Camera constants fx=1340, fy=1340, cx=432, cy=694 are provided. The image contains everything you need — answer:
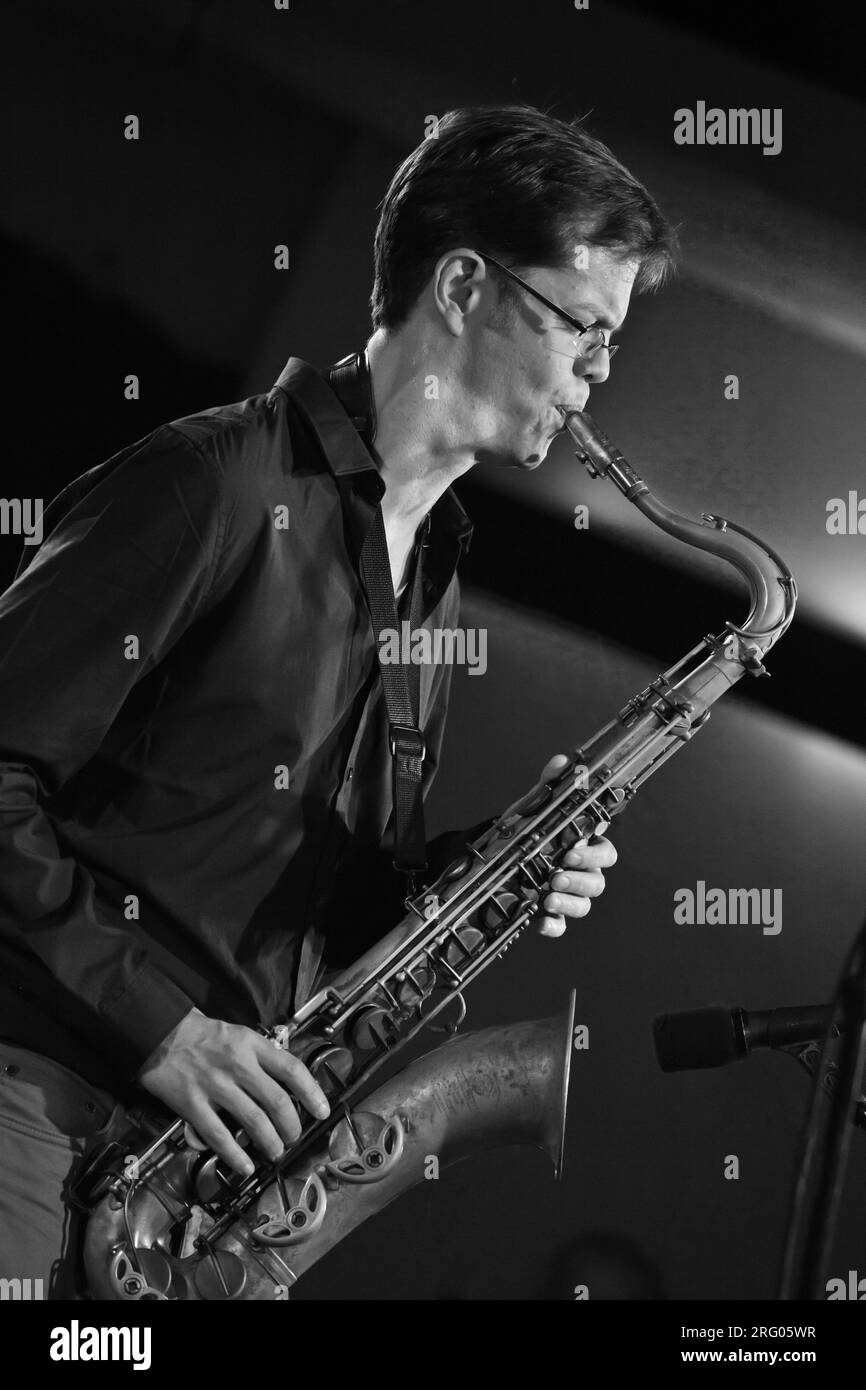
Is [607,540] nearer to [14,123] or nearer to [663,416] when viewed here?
[663,416]

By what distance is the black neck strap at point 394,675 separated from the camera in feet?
7.02

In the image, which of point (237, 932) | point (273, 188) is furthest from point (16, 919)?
point (273, 188)

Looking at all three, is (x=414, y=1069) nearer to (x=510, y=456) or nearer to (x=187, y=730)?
(x=187, y=730)

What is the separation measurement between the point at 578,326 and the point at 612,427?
0.74m

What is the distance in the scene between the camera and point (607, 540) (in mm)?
2873

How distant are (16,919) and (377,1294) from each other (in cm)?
148

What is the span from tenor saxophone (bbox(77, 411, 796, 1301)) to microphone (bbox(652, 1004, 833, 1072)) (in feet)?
1.42

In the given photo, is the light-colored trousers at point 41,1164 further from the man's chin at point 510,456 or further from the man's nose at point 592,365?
the man's nose at point 592,365

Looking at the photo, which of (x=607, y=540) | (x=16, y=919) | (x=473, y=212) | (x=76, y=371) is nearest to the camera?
(x=16, y=919)

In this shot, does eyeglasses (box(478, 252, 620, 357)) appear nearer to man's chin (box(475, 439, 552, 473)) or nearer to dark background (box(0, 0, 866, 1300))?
man's chin (box(475, 439, 552, 473))

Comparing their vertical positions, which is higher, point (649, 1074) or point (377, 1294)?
point (649, 1074)

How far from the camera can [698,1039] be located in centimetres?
182
